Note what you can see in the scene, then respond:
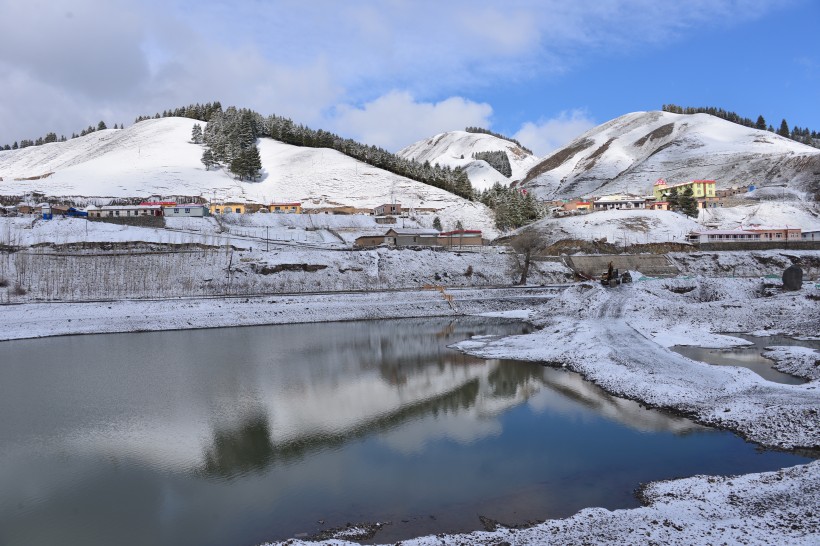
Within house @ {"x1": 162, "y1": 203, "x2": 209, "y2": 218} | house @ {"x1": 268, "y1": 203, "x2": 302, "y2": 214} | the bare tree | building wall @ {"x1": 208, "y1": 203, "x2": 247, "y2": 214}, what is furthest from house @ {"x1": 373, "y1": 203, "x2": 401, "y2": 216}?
house @ {"x1": 162, "y1": 203, "x2": 209, "y2": 218}

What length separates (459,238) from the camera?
2817 inches

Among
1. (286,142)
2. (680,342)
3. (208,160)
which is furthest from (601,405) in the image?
(286,142)

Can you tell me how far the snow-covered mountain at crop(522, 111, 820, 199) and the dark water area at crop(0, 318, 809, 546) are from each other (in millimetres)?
106144

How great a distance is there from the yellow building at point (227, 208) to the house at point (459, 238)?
31192 mm

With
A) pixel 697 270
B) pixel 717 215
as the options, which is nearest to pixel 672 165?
pixel 717 215

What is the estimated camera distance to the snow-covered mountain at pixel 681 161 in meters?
116

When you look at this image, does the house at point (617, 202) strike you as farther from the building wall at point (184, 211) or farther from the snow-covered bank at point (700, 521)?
the snow-covered bank at point (700, 521)

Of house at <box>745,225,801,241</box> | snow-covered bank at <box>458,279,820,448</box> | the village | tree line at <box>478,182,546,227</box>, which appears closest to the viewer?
snow-covered bank at <box>458,279,820,448</box>

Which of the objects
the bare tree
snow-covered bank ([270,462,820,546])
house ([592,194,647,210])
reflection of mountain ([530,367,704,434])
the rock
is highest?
house ([592,194,647,210])

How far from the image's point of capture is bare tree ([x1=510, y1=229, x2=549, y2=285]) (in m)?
57.9

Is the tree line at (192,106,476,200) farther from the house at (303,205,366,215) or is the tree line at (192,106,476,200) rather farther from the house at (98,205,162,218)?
the house at (98,205,162,218)

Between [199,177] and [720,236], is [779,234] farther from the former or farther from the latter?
[199,177]

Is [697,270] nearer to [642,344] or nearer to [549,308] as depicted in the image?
[549,308]

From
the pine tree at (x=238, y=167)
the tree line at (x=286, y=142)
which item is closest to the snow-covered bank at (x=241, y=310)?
the tree line at (x=286, y=142)
